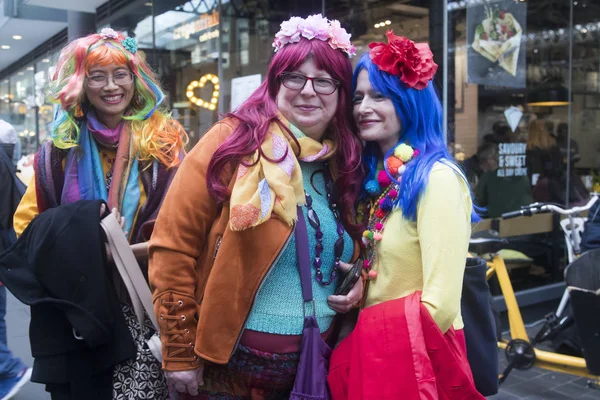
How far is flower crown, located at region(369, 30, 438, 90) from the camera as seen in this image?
6.44ft

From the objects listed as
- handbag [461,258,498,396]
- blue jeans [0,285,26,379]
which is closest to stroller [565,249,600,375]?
handbag [461,258,498,396]

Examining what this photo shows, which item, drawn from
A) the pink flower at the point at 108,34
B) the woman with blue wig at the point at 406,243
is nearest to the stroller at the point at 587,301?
the woman with blue wig at the point at 406,243

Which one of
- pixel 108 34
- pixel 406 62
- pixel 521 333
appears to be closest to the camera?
pixel 406 62

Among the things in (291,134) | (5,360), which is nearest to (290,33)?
(291,134)

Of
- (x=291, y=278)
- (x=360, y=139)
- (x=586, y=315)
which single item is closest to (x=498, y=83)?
(x=586, y=315)

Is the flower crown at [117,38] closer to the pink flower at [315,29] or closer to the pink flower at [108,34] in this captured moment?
the pink flower at [108,34]

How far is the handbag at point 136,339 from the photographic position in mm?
2068

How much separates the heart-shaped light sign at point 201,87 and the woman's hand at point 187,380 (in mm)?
6917

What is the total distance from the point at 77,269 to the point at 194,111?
7327mm

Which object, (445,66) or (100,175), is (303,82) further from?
(445,66)

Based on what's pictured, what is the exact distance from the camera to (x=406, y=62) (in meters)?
1.96

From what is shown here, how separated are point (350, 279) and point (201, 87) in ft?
24.8

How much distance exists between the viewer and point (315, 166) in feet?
6.64

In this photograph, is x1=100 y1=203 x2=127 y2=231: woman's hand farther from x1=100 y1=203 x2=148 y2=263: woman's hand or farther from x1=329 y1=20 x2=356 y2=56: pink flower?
x1=329 y1=20 x2=356 y2=56: pink flower
